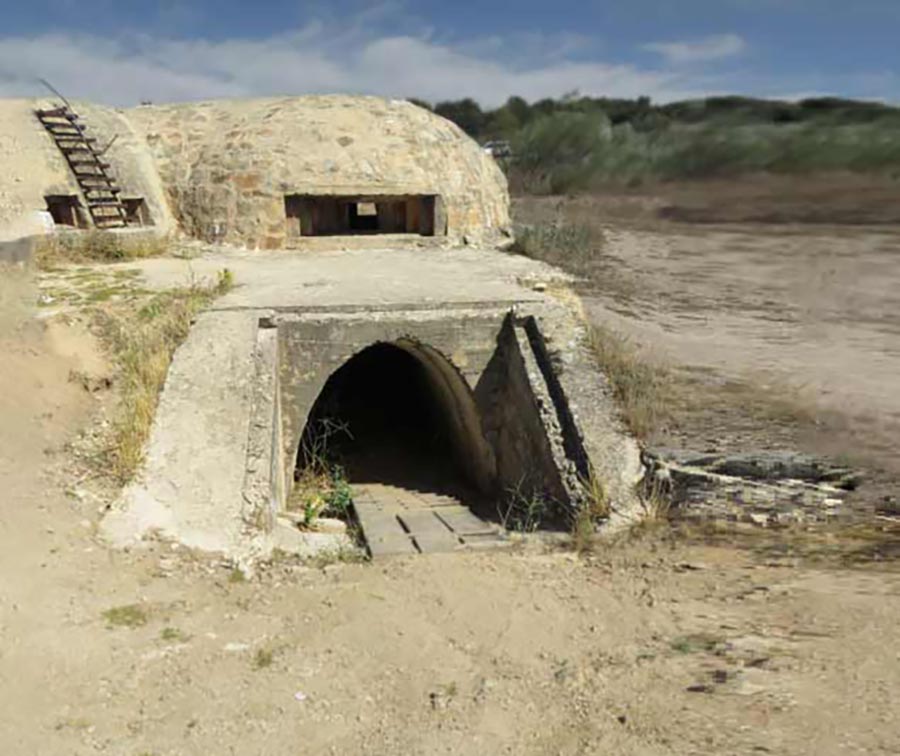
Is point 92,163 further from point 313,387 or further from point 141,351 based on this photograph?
point 313,387

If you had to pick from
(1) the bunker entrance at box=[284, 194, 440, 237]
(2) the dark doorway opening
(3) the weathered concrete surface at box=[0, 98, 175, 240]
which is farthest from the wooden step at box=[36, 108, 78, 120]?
(1) the bunker entrance at box=[284, 194, 440, 237]

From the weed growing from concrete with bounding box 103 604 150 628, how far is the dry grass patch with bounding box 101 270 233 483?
1.45m

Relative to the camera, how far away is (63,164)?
11961 millimetres

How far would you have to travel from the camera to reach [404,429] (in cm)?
1096

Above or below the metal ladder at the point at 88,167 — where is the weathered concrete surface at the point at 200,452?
below

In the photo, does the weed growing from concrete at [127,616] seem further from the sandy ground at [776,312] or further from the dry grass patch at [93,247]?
the dry grass patch at [93,247]

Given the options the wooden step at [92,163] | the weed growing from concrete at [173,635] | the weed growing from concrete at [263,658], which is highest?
the wooden step at [92,163]

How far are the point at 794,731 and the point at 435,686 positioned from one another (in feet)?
5.57

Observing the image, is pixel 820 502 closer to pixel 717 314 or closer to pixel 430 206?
pixel 717 314

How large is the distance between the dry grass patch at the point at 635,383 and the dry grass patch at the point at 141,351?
379 cm

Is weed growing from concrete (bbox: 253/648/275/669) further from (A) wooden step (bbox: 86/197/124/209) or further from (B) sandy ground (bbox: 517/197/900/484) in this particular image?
(A) wooden step (bbox: 86/197/124/209)

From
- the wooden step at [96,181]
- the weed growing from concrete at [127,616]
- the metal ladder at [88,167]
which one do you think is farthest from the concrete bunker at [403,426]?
the wooden step at [96,181]

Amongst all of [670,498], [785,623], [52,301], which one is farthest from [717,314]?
[52,301]

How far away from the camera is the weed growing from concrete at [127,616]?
4.68m
